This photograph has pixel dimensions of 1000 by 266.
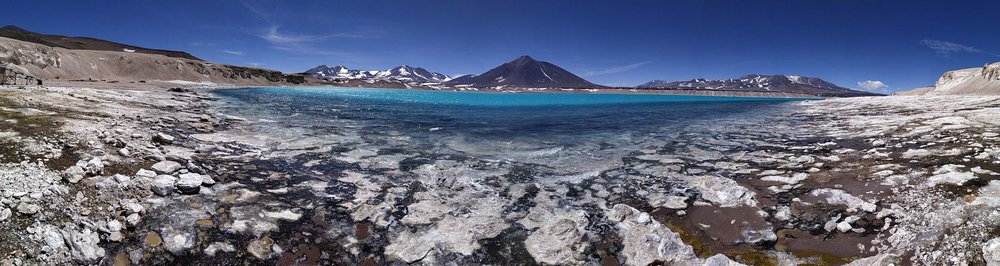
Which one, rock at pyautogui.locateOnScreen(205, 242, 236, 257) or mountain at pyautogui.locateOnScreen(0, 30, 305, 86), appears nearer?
rock at pyautogui.locateOnScreen(205, 242, 236, 257)

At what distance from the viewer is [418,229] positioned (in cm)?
511

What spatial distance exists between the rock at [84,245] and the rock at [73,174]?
1331mm

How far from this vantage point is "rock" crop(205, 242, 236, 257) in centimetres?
420

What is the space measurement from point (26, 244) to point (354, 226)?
2828 mm

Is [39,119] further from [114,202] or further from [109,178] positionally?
[114,202]

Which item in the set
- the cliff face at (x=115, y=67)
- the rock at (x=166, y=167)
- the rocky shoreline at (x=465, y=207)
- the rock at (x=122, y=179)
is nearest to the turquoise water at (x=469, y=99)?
the cliff face at (x=115, y=67)

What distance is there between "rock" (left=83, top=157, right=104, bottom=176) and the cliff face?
3026cm

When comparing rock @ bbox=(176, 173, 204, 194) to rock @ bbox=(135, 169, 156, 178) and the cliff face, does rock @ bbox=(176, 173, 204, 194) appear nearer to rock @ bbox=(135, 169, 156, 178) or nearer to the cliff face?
rock @ bbox=(135, 169, 156, 178)

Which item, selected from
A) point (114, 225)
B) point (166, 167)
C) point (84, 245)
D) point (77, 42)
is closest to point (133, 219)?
point (114, 225)

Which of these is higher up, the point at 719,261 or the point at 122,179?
the point at 122,179

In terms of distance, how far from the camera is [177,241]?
4.23 m

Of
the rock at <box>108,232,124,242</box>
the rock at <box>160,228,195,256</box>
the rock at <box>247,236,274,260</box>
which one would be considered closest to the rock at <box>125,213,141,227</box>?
the rock at <box>108,232,124,242</box>

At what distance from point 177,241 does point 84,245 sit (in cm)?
69

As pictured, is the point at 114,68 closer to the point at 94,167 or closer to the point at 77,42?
the point at 94,167
